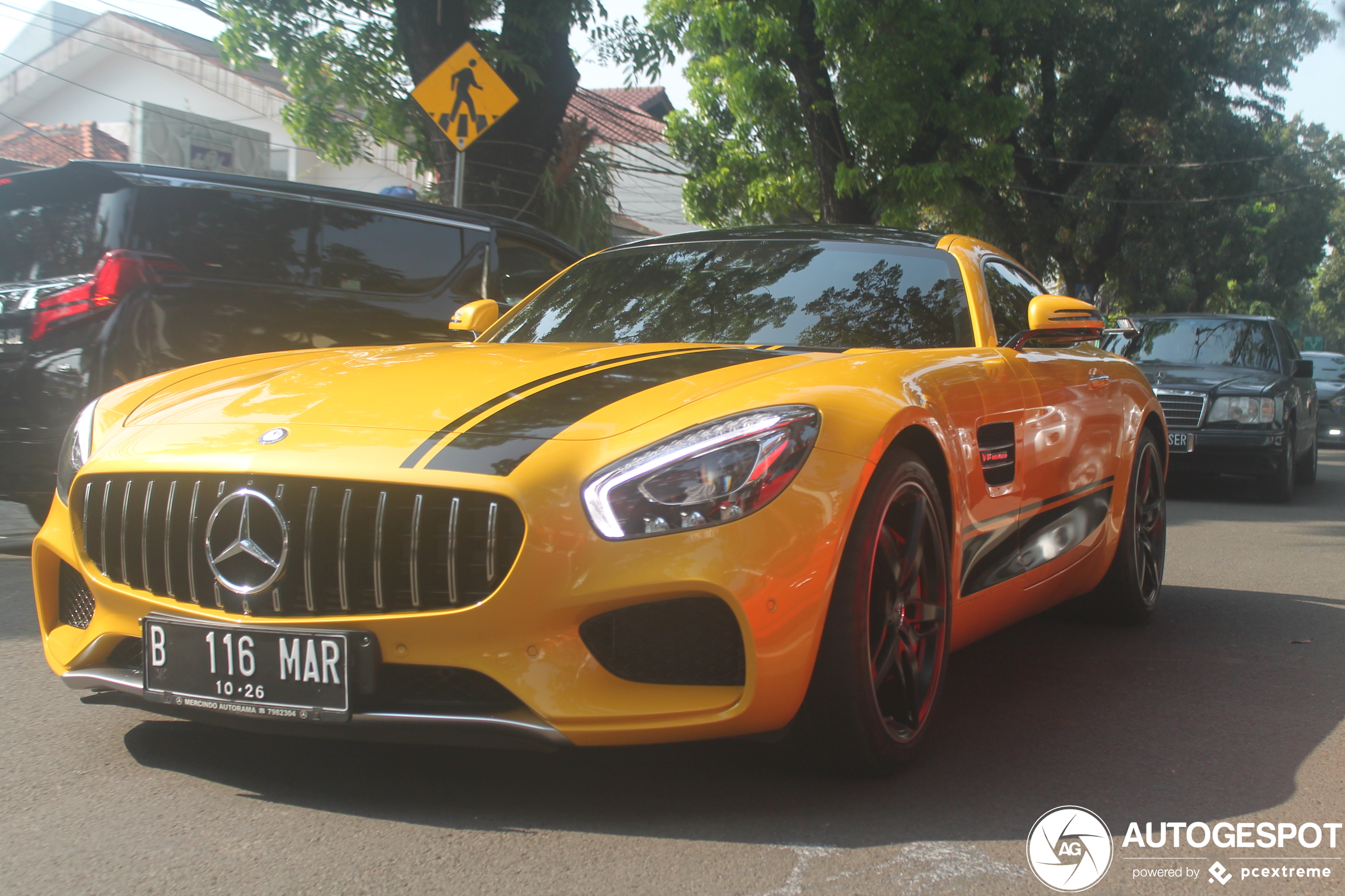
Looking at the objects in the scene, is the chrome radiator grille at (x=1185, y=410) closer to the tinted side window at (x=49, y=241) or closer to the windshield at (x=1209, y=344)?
the windshield at (x=1209, y=344)

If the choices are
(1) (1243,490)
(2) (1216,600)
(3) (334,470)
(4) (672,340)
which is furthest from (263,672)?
(1) (1243,490)

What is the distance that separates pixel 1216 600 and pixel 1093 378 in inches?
65.6

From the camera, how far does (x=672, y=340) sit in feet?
12.6

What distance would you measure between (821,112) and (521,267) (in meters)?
10.7

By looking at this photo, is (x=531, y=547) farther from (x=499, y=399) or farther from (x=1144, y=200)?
(x=1144, y=200)

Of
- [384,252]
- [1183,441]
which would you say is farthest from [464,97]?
[1183,441]

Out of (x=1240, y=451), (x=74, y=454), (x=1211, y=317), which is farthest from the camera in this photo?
(x=1211, y=317)

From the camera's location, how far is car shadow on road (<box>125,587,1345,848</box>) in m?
2.68

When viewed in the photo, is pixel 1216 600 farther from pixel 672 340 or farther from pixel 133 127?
pixel 133 127

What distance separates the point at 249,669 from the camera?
8.48 feet
